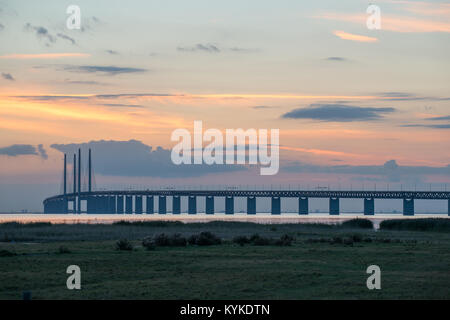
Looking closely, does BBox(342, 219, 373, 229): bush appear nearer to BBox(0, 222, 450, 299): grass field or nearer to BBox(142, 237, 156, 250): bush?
BBox(0, 222, 450, 299): grass field

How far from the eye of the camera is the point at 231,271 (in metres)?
38.0

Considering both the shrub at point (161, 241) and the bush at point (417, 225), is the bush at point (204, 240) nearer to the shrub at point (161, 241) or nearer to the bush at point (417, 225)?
the shrub at point (161, 241)

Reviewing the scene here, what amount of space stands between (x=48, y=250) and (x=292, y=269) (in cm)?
1890

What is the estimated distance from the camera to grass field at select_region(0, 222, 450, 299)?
30.3 metres

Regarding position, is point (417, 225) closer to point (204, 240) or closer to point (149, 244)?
point (204, 240)

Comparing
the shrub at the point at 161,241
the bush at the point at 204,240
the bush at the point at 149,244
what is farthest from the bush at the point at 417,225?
the bush at the point at 149,244

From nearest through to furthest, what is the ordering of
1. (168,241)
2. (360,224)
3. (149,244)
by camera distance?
(149,244) < (168,241) < (360,224)

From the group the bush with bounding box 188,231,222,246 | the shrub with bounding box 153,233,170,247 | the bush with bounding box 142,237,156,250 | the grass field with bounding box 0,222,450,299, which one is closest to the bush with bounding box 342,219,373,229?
the grass field with bounding box 0,222,450,299

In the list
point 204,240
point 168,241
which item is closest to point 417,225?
point 204,240
